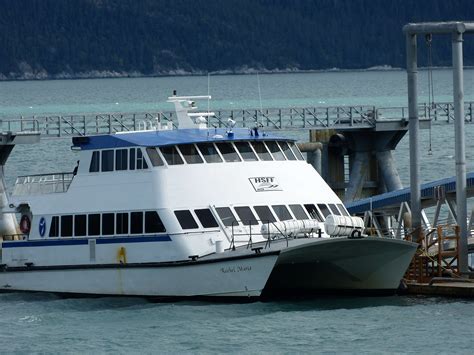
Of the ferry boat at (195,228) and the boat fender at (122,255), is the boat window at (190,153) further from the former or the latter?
the boat fender at (122,255)

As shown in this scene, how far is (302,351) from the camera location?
37312 millimetres

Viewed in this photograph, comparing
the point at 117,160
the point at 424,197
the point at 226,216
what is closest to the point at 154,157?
the point at 117,160

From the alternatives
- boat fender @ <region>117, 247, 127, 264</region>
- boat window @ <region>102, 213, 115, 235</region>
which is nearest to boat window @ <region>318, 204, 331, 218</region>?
boat fender @ <region>117, 247, 127, 264</region>

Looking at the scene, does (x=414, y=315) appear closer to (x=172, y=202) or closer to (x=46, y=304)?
(x=172, y=202)

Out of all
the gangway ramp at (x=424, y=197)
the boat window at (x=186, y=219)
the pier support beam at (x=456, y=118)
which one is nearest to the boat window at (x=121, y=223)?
the boat window at (x=186, y=219)

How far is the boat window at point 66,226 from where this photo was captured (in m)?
44.7

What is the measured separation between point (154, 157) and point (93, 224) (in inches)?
91.2

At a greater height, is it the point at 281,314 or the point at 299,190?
the point at 299,190

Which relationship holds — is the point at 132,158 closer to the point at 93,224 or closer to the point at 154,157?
the point at 154,157

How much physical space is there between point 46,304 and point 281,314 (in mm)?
6368

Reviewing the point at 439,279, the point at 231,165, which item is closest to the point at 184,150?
the point at 231,165

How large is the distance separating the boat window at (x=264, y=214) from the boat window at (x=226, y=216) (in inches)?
24.2

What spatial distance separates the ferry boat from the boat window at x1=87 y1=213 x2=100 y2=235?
0.02 meters

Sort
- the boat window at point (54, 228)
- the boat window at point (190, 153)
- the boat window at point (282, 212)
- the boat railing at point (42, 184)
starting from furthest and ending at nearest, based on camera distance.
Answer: the boat railing at point (42, 184)
the boat window at point (54, 228)
the boat window at point (190, 153)
the boat window at point (282, 212)
